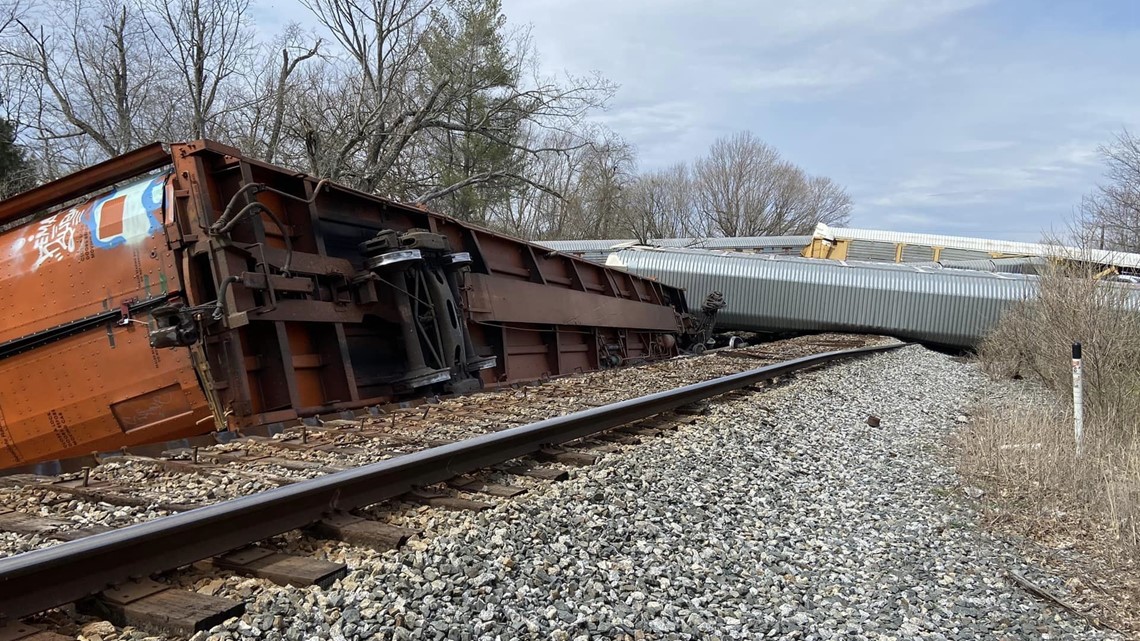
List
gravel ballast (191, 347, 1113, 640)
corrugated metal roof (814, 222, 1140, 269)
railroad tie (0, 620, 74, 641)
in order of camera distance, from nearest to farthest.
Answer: railroad tie (0, 620, 74, 641) → gravel ballast (191, 347, 1113, 640) → corrugated metal roof (814, 222, 1140, 269)

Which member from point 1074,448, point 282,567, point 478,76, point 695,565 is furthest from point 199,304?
point 478,76

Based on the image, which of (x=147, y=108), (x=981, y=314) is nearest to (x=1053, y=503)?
(x=981, y=314)

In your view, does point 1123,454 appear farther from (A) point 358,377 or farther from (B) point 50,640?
(B) point 50,640

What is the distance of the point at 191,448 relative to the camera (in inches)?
200

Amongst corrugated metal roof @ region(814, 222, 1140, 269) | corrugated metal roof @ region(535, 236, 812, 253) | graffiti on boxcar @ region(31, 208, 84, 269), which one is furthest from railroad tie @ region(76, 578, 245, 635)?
corrugated metal roof @ region(814, 222, 1140, 269)

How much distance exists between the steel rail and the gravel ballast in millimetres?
293

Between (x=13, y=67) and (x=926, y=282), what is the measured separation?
2851 centimetres

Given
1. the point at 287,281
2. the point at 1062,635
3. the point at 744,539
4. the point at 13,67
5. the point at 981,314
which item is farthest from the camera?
the point at 13,67

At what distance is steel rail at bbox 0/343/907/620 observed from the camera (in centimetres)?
256

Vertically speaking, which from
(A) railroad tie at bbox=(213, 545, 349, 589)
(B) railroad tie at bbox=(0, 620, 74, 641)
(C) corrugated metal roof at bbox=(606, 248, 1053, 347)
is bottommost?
(A) railroad tie at bbox=(213, 545, 349, 589)

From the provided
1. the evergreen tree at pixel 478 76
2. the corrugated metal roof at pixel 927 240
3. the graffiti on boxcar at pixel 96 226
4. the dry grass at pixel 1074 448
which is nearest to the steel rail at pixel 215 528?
the graffiti on boxcar at pixel 96 226

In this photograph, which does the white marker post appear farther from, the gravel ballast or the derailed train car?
the derailed train car

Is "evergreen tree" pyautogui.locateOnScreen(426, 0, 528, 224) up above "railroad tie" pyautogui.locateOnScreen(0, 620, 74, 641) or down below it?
above

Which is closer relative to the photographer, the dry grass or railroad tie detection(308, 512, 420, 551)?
railroad tie detection(308, 512, 420, 551)
